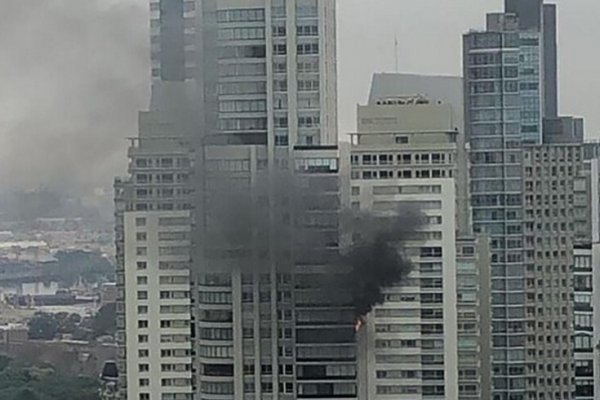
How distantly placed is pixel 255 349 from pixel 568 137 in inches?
36.5

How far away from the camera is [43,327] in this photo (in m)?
2.81

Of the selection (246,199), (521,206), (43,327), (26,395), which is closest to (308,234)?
(246,199)

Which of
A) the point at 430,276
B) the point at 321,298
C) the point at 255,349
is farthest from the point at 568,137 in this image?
the point at 255,349

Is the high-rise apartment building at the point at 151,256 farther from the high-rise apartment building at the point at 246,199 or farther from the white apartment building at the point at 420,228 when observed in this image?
the white apartment building at the point at 420,228

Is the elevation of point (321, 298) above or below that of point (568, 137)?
below

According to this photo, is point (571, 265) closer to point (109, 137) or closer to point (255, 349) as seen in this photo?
point (255, 349)

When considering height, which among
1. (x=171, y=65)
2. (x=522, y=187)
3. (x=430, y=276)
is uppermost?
(x=171, y=65)

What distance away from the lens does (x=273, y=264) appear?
292 centimetres

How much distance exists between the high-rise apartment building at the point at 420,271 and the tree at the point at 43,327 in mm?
732

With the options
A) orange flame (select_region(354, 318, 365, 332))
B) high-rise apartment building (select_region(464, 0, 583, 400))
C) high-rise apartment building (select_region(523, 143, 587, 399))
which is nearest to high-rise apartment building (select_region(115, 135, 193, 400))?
orange flame (select_region(354, 318, 365, 332))

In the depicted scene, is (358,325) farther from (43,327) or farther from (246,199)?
(43,327)

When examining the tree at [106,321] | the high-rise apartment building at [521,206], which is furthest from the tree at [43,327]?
the high-rise apartment building at [521,206]

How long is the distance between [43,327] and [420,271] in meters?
0.91

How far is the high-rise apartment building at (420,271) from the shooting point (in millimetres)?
2883
